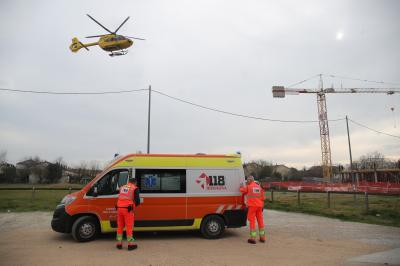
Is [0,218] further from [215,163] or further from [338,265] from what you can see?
[338,265]

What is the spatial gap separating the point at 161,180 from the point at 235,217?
2.54 meters

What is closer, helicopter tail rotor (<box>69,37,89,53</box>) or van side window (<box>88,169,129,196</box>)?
van side window (<box>88,169,129,196</box>)

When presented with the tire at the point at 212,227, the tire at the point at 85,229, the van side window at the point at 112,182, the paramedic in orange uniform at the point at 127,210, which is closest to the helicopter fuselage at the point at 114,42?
the van side window at the point at 112,182

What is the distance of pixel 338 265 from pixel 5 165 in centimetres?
9801

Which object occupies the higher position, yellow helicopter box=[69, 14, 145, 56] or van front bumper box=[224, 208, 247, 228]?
yellow helicopter box=[69, 14, 145, 56]

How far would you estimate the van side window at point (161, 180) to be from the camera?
9.20 m

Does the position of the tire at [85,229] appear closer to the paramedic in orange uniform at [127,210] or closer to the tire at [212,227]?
the paramedic in orange uniform at [127,210]

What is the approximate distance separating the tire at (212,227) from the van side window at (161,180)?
1.16 meters

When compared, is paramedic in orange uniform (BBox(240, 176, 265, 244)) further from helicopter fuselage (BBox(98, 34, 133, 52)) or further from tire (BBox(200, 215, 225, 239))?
helicopter fuselage (BBox(98, 34, 133, 52))

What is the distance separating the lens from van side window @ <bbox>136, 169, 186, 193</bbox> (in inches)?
362

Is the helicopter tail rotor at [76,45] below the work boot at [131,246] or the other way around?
the other way around

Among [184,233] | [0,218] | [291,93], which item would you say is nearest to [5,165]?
[291,93]

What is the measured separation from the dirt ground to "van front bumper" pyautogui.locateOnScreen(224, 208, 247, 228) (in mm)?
407

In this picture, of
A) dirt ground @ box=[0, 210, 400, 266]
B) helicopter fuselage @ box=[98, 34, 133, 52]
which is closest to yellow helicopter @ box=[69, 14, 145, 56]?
helicopter fuselage @ box=[98, 34, 133, 52]
